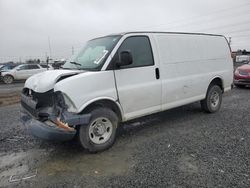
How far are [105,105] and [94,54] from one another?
1073 mm

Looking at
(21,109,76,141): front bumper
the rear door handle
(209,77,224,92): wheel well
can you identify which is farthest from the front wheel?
(209,77,224,92): wheel well

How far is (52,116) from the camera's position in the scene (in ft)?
12.5

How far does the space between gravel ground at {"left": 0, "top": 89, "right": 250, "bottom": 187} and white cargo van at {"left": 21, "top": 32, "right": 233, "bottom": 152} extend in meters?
0.47

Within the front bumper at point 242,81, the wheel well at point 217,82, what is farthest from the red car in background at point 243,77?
the wheel well at point 217,82

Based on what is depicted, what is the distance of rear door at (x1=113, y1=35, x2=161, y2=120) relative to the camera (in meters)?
4.34

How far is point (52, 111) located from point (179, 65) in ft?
9.87

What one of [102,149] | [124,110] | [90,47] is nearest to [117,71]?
[124,110]

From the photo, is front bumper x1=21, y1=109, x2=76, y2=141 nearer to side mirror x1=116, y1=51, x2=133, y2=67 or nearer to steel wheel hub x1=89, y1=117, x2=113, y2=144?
steel wheel hub x1=89, y1=117, x2=113, y2=144

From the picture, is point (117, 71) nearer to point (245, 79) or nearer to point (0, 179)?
point (0, 179)

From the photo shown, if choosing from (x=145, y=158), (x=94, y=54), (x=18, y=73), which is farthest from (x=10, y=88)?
(x=145, y=158)

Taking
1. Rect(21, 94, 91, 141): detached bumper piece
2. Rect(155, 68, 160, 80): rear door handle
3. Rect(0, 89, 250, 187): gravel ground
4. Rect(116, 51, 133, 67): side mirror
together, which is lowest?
Rect(0, 89, 250, 187): gravel ground

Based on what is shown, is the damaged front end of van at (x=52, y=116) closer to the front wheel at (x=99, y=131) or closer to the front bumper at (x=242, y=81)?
the front wheel at (x=99, y=131)

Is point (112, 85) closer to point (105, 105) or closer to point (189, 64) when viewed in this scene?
point (105, 105)

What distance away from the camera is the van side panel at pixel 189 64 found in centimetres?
507
